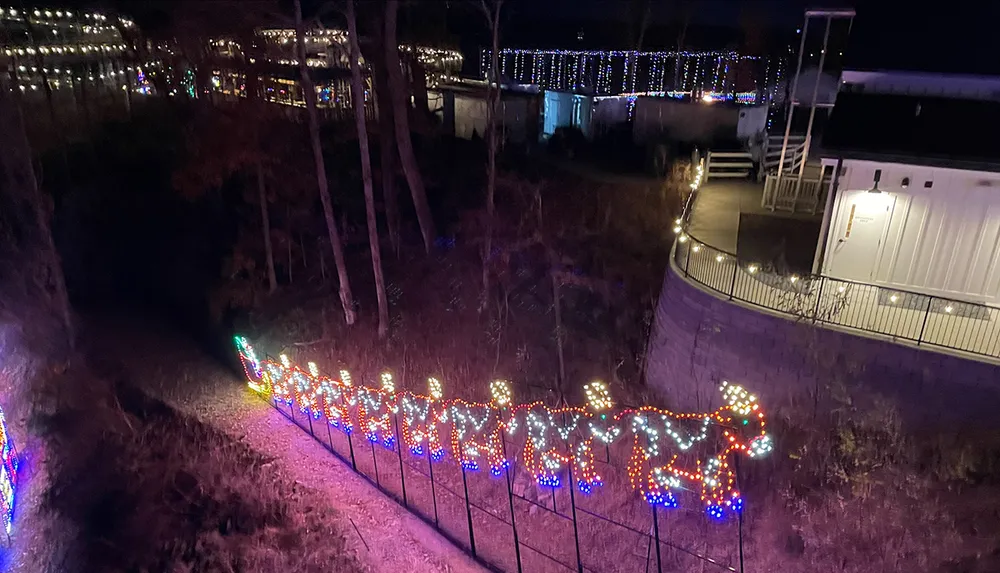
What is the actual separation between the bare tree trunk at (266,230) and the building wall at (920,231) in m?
15.0

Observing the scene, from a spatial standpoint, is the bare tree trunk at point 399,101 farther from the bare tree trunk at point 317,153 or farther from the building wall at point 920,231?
the building wall at point 920,231

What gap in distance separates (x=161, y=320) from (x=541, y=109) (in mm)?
16823

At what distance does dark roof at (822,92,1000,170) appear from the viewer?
36.2 feet

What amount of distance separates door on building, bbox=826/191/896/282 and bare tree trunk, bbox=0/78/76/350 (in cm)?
1974

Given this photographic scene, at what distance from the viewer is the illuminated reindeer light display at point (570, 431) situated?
31.2 feet

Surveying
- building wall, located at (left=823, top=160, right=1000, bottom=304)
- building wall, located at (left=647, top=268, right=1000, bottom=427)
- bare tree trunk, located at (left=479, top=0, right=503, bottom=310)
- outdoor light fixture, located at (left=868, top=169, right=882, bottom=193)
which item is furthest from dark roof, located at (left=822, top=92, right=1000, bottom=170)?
bare tree trunk, located at (left=479, top=0, right=503, bottom=310)

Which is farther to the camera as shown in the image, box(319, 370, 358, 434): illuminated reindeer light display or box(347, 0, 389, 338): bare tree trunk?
box(347, 0, 389, 338): bare tree trunk

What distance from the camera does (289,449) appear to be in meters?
13.8

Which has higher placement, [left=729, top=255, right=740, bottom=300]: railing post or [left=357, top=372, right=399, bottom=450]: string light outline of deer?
[left=729, top=255, right=740, bottom=300]: railing post

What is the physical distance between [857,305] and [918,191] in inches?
118

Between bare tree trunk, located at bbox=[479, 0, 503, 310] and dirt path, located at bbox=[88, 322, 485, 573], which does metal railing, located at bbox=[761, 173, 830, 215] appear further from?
dirt path, located at bbox=[88, 322, 485, 573]

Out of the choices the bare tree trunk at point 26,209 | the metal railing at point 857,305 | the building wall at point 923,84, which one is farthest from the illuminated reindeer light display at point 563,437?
the bare tree trunk at point 26,209

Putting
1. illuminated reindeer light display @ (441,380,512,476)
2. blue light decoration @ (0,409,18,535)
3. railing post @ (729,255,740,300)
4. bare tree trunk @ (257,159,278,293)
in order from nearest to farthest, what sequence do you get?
railing post @ (729,255,740,300), illuminated reindeer light display @ (441,380,512,476), blue light decoration @ (0,409,18,535), bare tree trunk @ (257,159,278,293)

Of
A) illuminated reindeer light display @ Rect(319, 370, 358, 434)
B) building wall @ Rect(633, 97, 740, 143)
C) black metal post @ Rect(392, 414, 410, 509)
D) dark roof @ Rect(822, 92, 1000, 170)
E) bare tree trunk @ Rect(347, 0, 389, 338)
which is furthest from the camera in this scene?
building wall @ Rect(633, 97, 740, 143)
